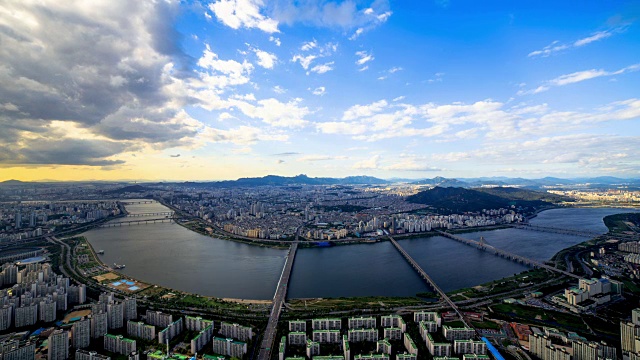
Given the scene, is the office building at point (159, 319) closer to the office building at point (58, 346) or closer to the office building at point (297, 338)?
the office building at point (58, 346)

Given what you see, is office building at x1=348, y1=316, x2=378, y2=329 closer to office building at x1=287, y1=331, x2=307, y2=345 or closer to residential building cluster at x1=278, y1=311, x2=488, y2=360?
residential building cluster at x1=278, y1=311, x2=488, y2=360

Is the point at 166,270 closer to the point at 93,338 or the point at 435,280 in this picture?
the point at 93,338

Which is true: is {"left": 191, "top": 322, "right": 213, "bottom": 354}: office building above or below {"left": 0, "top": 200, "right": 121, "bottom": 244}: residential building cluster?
below

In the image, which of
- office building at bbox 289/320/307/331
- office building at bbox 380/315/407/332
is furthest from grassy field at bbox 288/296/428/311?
office building at bbox 289/320/307/331

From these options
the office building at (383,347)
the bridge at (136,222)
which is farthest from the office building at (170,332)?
the bridge at (136,222)

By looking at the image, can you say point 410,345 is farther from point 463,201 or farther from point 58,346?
point 463,201
